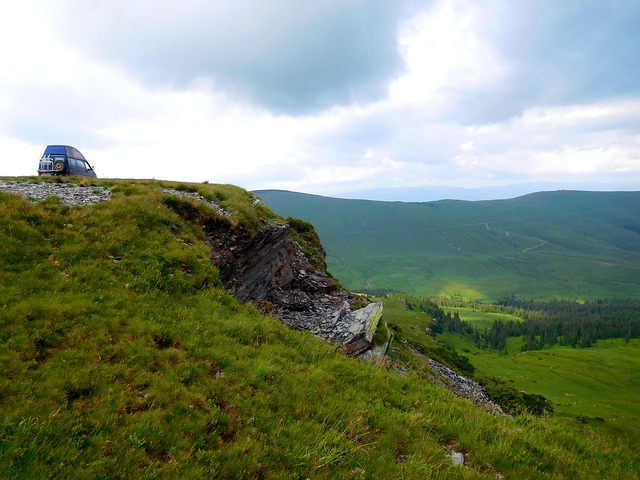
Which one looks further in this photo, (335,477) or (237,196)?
(237,196)

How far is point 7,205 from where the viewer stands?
14688mm

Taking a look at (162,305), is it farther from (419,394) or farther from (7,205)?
(419,394)

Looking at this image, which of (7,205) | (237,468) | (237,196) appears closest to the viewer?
(237,468)

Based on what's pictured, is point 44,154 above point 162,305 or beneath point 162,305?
above

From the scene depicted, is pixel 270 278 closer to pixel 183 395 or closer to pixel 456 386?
pixel 183 395

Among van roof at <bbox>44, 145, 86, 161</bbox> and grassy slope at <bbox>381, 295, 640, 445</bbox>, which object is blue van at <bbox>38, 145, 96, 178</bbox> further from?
grassy slope at <bbox>381, 295, 640, 445</bbox>

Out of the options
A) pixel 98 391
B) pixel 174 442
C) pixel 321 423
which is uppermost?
pixel 98 391

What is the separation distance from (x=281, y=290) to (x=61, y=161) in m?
24.6

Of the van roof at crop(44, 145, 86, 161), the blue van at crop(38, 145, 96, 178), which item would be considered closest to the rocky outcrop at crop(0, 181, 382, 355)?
the blue van at crop(38, 145, 96, 178)

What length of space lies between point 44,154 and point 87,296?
95.1 feet

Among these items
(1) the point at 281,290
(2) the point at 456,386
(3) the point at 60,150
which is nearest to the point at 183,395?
(1) the point at 281,290

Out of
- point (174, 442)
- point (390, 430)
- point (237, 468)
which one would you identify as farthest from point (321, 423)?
point (174, 442)

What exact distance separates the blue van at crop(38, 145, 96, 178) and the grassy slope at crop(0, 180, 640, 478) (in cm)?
1930

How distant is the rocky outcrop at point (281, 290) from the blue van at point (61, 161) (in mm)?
20510
